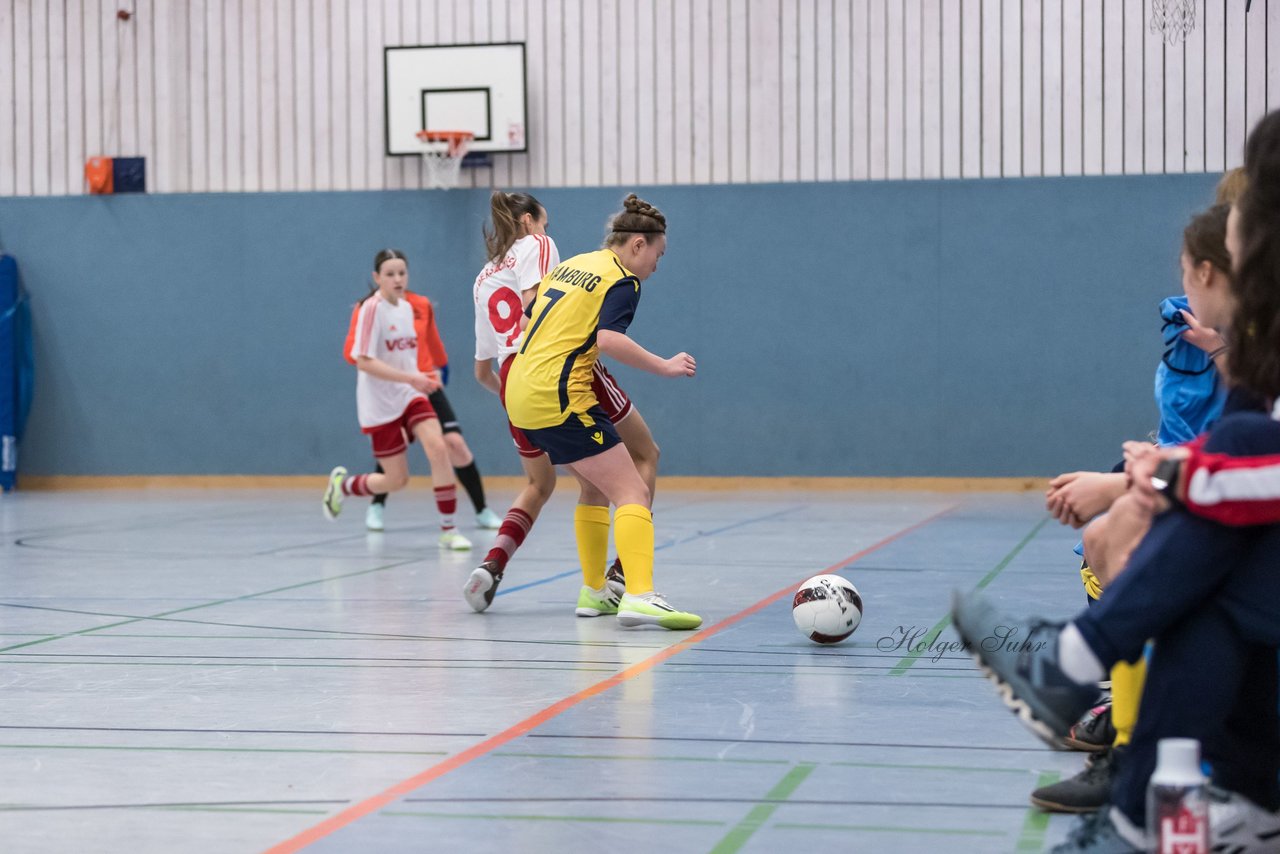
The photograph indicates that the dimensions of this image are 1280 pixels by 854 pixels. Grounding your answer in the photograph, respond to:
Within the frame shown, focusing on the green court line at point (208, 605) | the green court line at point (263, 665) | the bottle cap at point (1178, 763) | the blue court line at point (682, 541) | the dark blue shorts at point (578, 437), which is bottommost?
the blue court line at point (682, 541)

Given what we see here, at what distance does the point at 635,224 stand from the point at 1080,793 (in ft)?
10.4

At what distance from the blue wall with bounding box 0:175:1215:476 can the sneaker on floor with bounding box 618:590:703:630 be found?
27.8 feet

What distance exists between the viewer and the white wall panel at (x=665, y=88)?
519 inches

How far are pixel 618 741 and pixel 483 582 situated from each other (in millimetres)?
2331

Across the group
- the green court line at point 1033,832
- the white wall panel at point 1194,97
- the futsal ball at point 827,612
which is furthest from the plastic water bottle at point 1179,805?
the white wall panel at point 1194,97

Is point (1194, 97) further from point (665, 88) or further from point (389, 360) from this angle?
point (389, 360)

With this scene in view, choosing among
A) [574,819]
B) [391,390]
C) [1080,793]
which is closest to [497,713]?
[574,819]

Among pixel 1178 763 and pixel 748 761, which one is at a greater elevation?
pixel 1178 763

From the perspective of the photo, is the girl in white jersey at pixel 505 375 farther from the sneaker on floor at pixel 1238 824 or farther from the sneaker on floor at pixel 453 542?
the sneaker on floor at pixel 1238 824

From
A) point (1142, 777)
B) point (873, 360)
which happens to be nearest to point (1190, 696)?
point (1142, 777)

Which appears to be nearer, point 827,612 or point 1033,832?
point 1033,832

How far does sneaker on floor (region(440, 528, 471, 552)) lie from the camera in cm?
878

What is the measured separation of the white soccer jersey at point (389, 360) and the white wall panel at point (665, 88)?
472 centimetres

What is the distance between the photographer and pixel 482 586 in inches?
237
